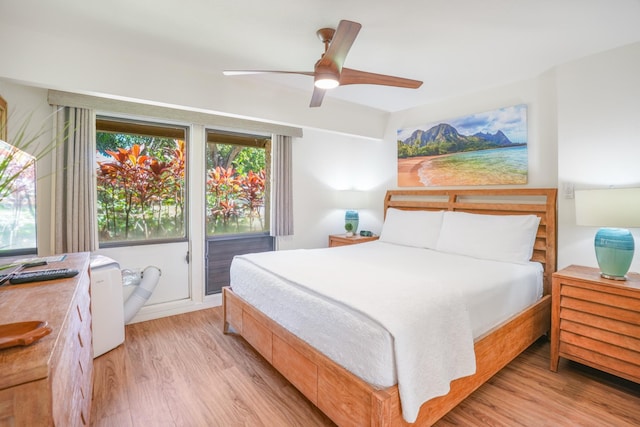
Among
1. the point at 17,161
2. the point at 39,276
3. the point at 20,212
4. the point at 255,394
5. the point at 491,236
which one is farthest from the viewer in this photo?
the point at 491,236

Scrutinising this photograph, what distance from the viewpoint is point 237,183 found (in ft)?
12.8

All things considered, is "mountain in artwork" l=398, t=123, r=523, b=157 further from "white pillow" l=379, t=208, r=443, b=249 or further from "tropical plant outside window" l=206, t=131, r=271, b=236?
"tropical plant outside window" l=206, t=131, r=271, b=236

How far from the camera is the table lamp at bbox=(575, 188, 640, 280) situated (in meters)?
1.97

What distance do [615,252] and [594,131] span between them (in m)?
1.05

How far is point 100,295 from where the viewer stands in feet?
8.29

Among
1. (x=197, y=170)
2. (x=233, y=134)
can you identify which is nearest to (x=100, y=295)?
(x=197, y=170)

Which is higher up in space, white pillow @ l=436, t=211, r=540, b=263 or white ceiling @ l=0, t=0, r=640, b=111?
white ceiling @ l=0, t=0, r=640, b=111

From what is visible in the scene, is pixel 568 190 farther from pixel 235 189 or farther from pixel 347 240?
pixel 235 189

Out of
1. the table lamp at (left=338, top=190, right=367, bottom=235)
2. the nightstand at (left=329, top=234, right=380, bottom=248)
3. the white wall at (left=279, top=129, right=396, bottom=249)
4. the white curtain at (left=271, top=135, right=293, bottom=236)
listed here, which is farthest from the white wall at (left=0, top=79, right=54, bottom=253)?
the table lamp at (left=338, top=190, right=367, bottom=235)

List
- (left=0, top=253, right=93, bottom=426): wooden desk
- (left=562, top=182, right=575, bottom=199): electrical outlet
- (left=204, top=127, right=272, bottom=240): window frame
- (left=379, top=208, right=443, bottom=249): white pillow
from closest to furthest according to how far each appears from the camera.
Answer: (left=0, top=253, right=93, bottom=426): wooden desk < (left=562, top=182, right=575, bottom=199): electrical outlet < (left=379, top=208, right=443, bottom=249): white pillow < (left=204, top=127, right=272, bottom=240): window frame

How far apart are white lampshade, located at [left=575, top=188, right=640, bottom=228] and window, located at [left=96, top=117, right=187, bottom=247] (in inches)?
145

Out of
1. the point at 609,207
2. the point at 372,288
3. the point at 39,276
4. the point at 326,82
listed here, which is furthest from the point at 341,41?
the point at 609,207

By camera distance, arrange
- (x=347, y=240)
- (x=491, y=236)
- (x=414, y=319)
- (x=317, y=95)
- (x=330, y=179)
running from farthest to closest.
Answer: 1. (x=330, y=179)
2. (x=347, y=240)
3. (x=491, y=236)
4. (x=317, y=95)
5. (x=414, y=319)

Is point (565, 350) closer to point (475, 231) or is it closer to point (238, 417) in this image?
point (475, 231)
